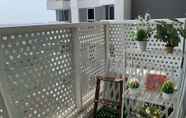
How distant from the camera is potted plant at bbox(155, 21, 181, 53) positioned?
1.98 metres

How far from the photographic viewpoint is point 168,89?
210 cm

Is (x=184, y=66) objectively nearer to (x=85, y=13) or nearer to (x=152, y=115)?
(x=152, y=115)

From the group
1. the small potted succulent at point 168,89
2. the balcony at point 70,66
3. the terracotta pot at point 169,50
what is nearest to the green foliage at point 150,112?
the balcony at point 70,66

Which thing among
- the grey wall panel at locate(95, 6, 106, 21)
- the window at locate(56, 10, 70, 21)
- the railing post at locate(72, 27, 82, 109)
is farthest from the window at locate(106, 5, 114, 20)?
the railing post at locate(72, 27, 82, 109)

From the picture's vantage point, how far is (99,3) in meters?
3.12

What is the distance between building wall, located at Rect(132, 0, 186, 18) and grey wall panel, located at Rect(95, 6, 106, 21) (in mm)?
473

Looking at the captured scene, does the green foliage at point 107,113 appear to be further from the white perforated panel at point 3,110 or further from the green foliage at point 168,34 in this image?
the white perforated panel at point 3,110

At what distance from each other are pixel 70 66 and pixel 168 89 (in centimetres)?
98

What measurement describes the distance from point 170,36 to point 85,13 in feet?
5.47

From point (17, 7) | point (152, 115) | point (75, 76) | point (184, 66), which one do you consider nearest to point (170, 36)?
point (184, 66)

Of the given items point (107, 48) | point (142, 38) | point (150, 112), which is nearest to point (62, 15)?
point (107, 48)

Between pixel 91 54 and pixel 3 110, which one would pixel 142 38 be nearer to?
pixel 91 54

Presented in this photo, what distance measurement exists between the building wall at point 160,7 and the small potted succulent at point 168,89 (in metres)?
1.22

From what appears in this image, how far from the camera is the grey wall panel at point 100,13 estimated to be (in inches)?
130
